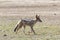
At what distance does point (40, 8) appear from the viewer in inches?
1309

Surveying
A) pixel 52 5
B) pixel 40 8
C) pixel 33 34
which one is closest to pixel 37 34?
pixel 33 34

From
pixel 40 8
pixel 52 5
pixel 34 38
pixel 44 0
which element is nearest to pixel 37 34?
pixel 34 38

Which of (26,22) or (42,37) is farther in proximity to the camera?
(26,22)

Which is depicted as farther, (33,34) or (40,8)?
(40,8)

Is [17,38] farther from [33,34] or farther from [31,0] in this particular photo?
[31,0]

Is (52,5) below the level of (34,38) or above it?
below

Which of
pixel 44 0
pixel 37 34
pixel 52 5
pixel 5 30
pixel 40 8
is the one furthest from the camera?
pixel 44 0

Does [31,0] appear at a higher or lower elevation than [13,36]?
lower

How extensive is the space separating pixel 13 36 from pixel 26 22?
1501 millimetres

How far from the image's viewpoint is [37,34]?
55.8ft

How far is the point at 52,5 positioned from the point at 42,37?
64.5 feet

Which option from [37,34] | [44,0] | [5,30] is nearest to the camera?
[37,34]

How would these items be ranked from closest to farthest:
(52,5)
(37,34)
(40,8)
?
(37,34)
(40,8)
(52,5)

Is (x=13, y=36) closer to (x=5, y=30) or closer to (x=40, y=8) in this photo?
(x=5, y=30)
